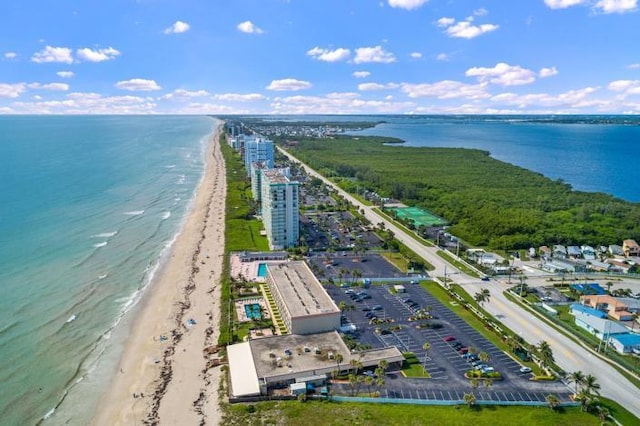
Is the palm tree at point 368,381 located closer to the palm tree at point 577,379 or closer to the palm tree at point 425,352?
the palm tree at point 425,352

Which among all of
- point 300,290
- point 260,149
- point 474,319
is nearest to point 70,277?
point 300,290

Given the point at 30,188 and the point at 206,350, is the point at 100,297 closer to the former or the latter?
the point at 206,350

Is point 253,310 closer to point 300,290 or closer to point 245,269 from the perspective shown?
point 300,290

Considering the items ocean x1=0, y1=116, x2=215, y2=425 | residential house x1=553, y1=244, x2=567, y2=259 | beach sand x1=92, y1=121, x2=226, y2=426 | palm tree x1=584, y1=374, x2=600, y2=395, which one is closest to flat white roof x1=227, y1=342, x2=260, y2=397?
beach sand x1=92, y1=121, x2=226, y2=426

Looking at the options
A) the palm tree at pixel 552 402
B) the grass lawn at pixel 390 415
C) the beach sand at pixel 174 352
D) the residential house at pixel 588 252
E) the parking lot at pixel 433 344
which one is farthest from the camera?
the residential house at pixel 588 252

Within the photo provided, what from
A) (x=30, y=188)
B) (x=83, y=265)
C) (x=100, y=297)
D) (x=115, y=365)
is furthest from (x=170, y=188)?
(x=115, y=365)

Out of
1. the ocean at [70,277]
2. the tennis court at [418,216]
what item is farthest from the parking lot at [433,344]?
the tennis court at [418,216]

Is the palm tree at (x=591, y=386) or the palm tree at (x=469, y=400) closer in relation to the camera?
the palm tree at (x=469, y=400)

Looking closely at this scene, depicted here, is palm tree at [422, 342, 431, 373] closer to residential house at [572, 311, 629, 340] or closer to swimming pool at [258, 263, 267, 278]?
residential house at [572, 311, 629, 340]

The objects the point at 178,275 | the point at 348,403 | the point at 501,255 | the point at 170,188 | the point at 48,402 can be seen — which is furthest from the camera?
the point at 170,188
